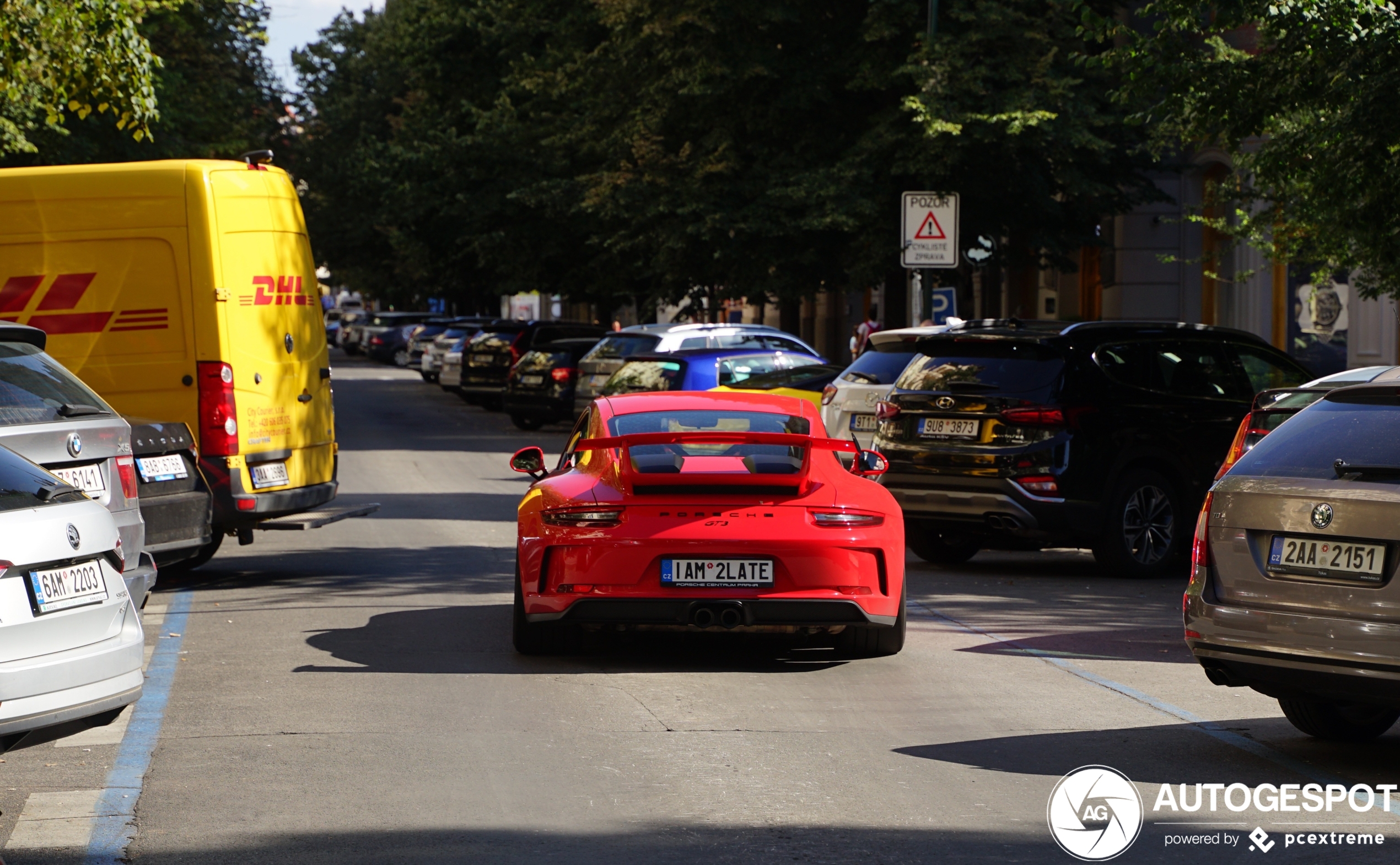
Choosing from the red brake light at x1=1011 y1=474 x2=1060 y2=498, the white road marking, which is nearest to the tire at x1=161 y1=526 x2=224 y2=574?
the red brake light at x1=1011 y1=474 x2=1060 y2=498

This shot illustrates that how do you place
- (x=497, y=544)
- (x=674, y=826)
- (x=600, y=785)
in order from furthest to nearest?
(x=497, y=544) < (x=600, y=785) < (x=674, y=826)

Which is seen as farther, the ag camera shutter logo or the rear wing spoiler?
the rear wing spoiler

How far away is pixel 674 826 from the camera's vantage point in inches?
228

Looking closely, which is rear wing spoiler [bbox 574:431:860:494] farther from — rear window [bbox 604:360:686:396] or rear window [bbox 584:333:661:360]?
rear window [bbox 584:333:661:360]

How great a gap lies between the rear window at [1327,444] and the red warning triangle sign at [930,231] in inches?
550

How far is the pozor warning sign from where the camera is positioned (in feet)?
68.5

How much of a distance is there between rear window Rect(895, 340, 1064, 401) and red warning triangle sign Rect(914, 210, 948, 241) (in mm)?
7949

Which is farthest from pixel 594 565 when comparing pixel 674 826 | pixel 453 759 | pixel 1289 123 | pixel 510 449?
pixel 510 449

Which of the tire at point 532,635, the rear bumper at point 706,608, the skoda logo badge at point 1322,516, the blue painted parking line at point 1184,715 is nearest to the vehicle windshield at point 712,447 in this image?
the rear bumper at point 706,608

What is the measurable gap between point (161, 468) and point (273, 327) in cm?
195

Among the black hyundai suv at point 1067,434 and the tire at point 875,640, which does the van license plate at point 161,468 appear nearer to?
the tire at point 875,640

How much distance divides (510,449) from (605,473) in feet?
60.1

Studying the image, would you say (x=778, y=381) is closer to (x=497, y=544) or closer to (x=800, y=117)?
(x=497, y=544)

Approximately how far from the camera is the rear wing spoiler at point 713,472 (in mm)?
8727
